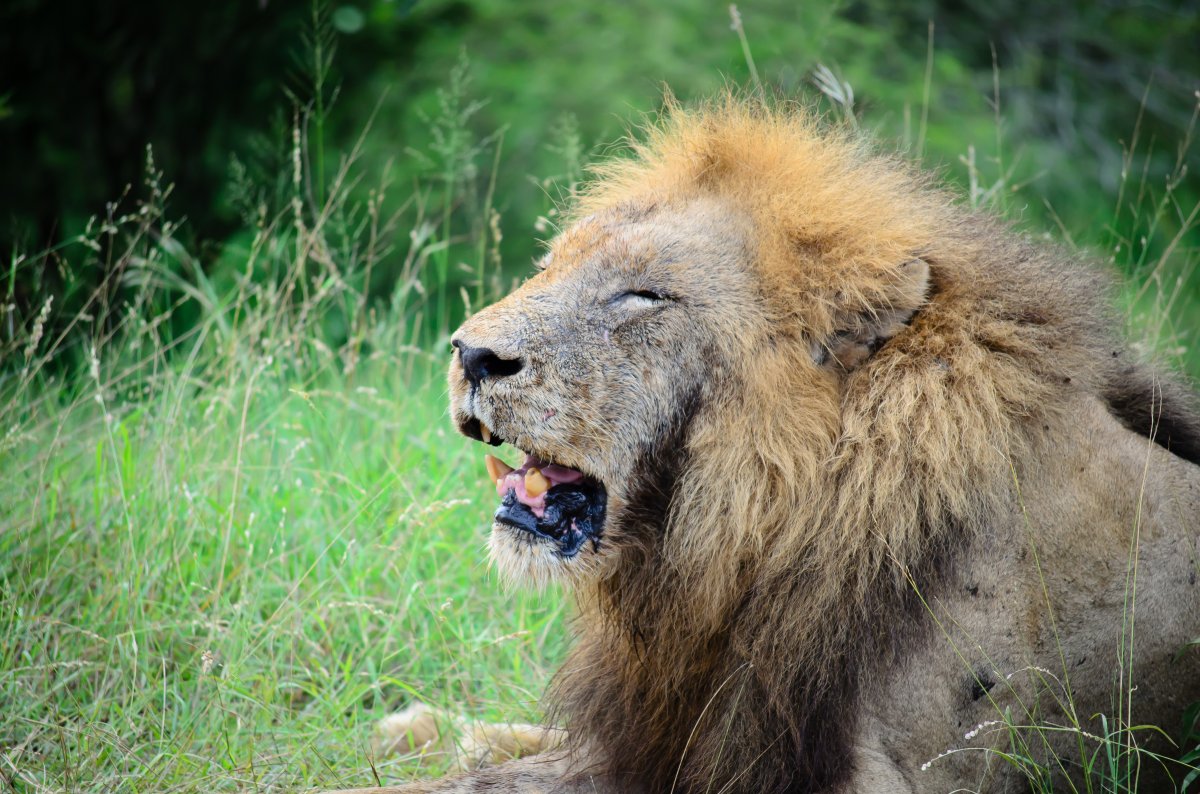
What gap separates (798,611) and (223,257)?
459cm

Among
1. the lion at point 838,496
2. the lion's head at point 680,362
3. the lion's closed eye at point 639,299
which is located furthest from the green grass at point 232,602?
the lion's closed eye at point 639,299

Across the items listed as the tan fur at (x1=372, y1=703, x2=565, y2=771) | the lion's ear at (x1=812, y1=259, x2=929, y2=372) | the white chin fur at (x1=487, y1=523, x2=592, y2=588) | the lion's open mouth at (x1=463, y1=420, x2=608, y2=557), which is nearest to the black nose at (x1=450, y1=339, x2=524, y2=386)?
the lion's open mouth at (x1=463, y1=420, x2=608, y2=557)

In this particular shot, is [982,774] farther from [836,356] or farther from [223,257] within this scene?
[223,257]

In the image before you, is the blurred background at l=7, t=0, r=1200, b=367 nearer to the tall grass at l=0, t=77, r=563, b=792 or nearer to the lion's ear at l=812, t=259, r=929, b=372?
the tall grass at l=0, t=77, r=563, b=792

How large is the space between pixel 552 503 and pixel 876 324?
810mm

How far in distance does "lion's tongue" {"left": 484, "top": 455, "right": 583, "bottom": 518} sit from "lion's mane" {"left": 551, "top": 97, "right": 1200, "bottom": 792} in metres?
0.18

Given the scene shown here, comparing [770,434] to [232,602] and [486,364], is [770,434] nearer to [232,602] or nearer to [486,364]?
[486,364]

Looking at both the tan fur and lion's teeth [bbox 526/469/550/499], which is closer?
lion's teeth [bbox 526/469/550/499]

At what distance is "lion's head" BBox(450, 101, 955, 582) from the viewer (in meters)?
2.71

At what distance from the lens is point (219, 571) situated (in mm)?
3879

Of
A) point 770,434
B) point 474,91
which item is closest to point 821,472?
point 770,434

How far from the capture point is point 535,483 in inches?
111

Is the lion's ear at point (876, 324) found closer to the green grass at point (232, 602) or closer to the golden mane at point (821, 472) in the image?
the golden mane at point (821, 472)

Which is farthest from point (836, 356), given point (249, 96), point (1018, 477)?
point (249, 96)
